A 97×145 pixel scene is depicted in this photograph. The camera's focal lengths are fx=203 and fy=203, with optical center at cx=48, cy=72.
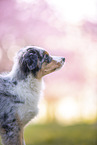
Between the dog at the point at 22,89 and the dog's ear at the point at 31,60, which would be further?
the dog's ear at the point at 31,60

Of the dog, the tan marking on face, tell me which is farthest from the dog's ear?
the tan marking on face

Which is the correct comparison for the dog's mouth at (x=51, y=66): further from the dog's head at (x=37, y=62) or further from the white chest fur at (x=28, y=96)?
the white chest fur at (x=28, y=96)

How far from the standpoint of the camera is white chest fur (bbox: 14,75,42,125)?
164 inches

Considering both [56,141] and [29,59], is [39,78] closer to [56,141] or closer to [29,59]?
[29,59]

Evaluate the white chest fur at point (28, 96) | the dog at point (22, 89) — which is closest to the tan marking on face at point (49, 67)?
the dog at point (22, 89)

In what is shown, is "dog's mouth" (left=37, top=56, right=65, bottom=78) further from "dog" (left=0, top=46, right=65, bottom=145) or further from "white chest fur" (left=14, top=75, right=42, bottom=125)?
"white chest fur" (left=14, top=75, right=42, bottom=125)

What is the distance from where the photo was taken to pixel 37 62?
14.4ft

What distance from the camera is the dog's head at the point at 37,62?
14.2ft

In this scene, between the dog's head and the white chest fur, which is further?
the dog's head

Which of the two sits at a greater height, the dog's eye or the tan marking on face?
the dog's eye

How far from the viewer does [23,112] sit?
413 cm

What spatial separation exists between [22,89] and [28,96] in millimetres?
201

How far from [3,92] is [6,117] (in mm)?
519

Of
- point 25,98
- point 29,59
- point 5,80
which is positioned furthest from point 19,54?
point 25,98
